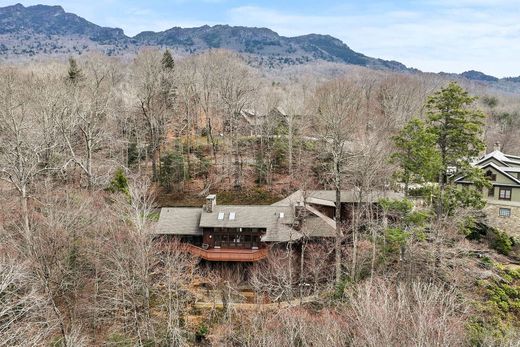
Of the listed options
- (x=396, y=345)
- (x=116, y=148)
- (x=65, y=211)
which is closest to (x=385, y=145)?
(x=396, y=345)

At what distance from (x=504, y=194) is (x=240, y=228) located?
941 inches

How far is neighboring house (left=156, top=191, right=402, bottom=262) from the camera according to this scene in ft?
111

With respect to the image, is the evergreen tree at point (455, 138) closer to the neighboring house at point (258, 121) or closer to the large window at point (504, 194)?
the large window at point (504, 194)

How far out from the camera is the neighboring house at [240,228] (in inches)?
1335

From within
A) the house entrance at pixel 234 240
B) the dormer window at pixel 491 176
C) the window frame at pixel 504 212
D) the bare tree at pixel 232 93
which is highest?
the bare tree at pixel 232 93

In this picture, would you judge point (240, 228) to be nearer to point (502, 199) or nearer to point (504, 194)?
point (502, 199)

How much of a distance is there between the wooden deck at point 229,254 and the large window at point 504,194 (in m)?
22.0

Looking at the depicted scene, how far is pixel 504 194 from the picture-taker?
3781cm

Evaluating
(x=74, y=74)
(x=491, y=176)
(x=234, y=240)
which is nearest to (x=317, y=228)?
(x=234, y=240)

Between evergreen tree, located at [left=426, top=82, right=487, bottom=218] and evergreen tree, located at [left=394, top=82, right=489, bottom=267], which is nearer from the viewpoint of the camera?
evergreen tree, located at [left=394, top=82, right=489, bottom=267]

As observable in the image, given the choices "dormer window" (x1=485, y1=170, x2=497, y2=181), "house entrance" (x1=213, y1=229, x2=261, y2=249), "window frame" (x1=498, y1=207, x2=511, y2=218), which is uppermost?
"dormer window" (x1=485, y1=170, x2=497, y2=181)

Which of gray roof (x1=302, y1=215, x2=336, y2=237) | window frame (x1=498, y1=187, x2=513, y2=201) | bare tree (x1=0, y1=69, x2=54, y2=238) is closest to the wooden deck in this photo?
gray roof (x1=302, y1=215, x2=336, y2=237)

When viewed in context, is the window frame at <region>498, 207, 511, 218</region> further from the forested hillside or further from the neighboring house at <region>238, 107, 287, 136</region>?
the neighboring house at <region>238, 107, 287, 136</region>

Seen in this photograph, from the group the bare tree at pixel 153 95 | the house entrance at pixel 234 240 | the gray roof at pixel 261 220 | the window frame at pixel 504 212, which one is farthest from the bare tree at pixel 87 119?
the window frame at pixel 504 212
